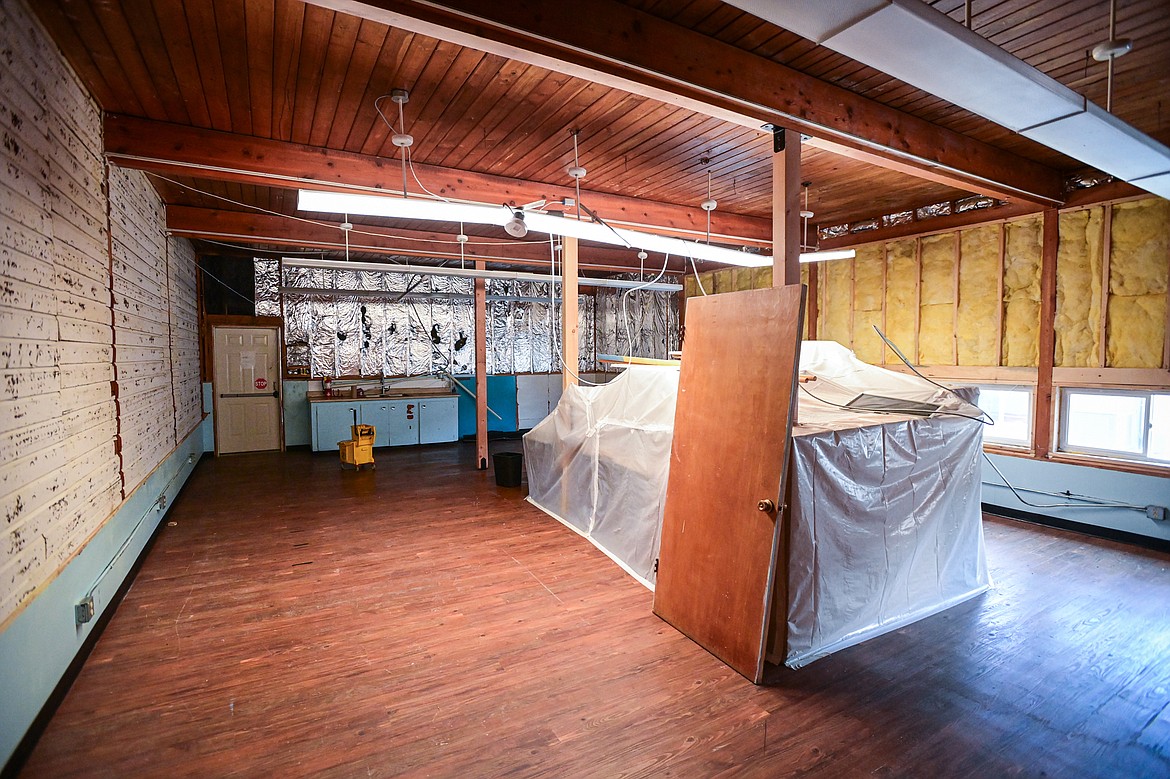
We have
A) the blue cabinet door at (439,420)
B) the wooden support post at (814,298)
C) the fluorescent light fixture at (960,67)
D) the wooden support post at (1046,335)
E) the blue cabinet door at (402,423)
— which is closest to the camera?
the fluorescent light fixture at (960,67)

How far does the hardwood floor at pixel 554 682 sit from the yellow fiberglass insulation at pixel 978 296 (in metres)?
1.90

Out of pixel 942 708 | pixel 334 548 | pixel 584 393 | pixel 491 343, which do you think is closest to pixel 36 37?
pixel 334 548

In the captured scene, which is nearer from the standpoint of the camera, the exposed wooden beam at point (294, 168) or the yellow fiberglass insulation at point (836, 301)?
the exposed wooden beam at point (294, 168)

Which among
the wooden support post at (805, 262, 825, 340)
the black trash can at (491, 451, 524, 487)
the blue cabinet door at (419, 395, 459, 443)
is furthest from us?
the blue cabinet door at (419, 395, 459, 443)

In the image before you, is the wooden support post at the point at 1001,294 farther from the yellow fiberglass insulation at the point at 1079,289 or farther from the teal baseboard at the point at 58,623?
the teal baseboard at the point at 58,623

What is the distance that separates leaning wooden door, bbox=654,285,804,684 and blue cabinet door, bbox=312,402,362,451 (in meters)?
5.80

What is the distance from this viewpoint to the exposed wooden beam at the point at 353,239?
5273mm

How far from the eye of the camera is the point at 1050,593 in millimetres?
3178

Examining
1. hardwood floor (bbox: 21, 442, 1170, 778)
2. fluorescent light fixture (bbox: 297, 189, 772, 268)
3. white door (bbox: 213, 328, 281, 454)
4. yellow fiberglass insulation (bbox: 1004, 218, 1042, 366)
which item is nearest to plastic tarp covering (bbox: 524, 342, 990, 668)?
hardwood floor (bbox: 21, 442, 1170, 778)

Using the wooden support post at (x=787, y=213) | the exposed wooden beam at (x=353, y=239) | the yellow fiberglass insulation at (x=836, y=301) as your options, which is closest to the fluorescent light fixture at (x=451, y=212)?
the wooden support post at (x=787, y=213)

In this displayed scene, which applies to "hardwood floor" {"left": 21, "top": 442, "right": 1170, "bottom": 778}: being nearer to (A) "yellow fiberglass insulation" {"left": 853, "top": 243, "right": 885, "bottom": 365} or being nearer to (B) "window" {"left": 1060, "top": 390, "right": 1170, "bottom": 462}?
(B) "window" {"left": 1060, "top": 390, "right": 1170, "bottom": 462}

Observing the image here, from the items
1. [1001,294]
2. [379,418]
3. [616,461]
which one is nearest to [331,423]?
[379,418]

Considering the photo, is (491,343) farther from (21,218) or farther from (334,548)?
(21,218)

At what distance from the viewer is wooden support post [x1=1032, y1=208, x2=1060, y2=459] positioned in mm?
4426
